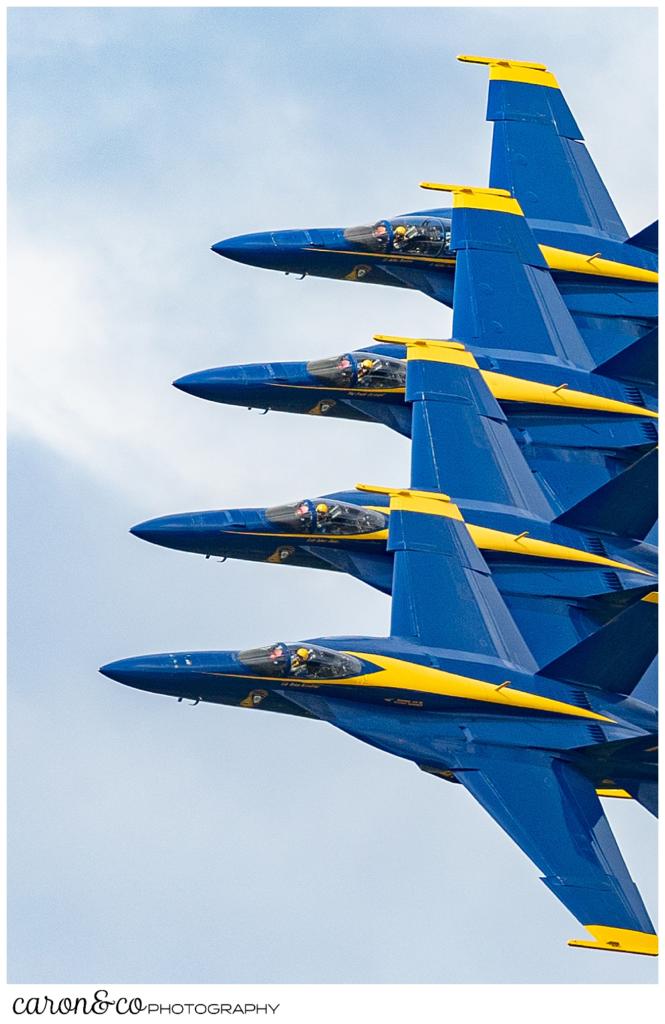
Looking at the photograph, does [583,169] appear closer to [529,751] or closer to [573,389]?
[573,389]

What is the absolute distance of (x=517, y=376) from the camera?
2159 inches

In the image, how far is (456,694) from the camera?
48.5 meters

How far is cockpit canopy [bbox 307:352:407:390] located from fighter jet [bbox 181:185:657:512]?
0.02 meters

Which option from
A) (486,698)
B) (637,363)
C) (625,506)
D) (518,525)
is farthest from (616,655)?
(637,363)

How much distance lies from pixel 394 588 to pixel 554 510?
5394 millimetres

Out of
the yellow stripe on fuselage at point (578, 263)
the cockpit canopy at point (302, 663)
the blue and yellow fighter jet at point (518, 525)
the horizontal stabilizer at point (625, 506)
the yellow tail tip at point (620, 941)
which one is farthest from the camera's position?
the yellow stripe on fuselage at point (578, 263)

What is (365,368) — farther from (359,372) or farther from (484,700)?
(484,700)

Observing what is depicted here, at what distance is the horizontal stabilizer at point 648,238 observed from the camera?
5781 centimetres

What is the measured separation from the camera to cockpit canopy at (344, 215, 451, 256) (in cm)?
5756

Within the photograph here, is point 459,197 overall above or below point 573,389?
above

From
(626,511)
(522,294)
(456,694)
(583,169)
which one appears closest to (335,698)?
(456,694)

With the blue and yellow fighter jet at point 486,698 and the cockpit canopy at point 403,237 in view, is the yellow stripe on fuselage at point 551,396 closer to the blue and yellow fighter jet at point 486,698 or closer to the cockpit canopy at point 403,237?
the cockpit canopy at point 403,237

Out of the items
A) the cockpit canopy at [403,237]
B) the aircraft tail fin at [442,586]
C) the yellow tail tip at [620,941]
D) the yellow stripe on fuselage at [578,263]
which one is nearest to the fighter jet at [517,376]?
the yellow stripe on fuselage at [578,263]

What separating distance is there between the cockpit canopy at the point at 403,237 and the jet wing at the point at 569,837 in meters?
13.8
